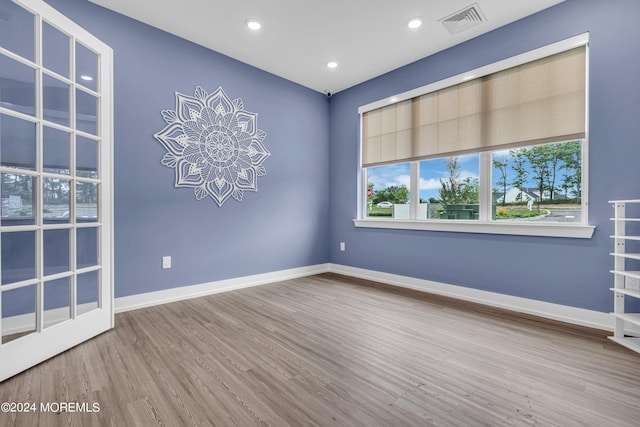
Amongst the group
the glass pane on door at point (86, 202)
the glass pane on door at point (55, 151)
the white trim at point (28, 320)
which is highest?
the glass pane on door at point (55, 151)

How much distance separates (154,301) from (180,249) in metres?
0.54

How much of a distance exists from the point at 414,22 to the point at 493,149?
1.42 metres

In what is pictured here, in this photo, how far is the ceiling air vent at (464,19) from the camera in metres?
2.55

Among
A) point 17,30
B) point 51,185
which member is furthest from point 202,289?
point 17,30

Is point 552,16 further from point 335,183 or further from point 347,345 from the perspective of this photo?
point 347,345

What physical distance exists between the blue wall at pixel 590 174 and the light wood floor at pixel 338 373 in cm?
38

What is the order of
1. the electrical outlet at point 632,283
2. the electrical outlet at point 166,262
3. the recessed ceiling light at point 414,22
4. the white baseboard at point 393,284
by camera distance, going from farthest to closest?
the electrical outlet at point 166,262 → the recessed ceiling light at point 414,22 → the white baseboard at point 393,284 → the electrical outlet at point 632,283

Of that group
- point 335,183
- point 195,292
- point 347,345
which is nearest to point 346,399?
point 347,345

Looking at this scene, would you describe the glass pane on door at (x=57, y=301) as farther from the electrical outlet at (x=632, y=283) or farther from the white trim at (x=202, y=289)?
the electrical outlet at (x=632, y=283)

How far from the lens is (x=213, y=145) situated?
3240mm

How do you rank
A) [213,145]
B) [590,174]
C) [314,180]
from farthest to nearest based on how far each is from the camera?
[314,180], [213,145], [590,174]

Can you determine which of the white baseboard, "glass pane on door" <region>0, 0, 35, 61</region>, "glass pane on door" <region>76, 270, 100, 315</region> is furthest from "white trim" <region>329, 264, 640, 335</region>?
"glass pane on door" <region>0, 0, 35, 61</region>

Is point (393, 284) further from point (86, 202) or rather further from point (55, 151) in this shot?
point (55, 151)

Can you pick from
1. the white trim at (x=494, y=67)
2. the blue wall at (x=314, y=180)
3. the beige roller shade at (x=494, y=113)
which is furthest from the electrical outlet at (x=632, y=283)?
the white trim at (x=494, y=67)
